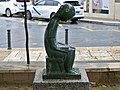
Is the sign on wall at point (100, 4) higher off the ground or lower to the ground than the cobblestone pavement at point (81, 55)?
higher

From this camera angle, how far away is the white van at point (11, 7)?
2617 centimetres

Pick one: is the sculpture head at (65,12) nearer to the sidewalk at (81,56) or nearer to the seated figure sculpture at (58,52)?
the seated figure sculpture at (58,52)

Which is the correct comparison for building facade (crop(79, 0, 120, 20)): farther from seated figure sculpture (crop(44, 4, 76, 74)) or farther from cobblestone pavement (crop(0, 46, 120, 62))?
seated figure sculpture (crop(44, 4, 76, 74))

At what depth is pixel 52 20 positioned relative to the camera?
16.0 feet

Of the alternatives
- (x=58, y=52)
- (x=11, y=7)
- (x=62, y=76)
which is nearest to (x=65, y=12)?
(x=58, y=52)

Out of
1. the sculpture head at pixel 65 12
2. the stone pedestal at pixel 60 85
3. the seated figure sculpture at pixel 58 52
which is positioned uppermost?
the sculpture head at pixel 65 12

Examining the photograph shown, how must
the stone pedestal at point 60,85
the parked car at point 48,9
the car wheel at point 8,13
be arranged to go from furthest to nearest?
the car wheel at point 8,13
the parked car at point 48,9
the stone pedestal at point 60,85

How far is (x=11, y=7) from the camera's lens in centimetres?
2605

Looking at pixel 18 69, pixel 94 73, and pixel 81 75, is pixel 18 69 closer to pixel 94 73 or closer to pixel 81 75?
pixel 94 73

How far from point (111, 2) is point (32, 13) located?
5.96m

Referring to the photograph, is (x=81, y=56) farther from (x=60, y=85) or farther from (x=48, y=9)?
(x=48, y=9)

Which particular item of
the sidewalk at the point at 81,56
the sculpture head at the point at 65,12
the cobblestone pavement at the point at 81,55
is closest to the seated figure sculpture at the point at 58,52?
the sculpture head at the point at 65,12

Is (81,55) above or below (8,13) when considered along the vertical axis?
below

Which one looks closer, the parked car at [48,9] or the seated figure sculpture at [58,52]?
the seated figure sculpture at [58,52]
